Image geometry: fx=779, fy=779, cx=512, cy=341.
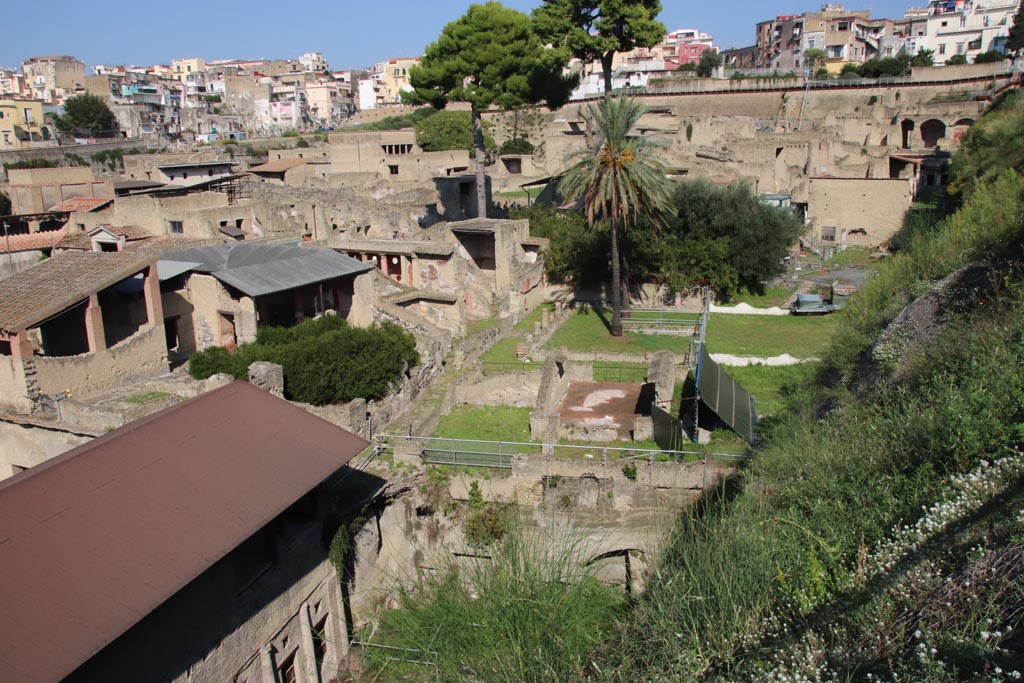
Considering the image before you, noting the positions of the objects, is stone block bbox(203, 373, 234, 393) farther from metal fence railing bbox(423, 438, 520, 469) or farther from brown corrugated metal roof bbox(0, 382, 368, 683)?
metal fence railing bbox(423, 438, 520, 469)

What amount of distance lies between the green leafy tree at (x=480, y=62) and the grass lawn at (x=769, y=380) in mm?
14815

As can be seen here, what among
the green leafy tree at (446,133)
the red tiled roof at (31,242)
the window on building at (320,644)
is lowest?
the window on building at (320,644)

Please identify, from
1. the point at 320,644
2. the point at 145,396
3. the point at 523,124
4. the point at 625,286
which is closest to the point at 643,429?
the point at 320,644

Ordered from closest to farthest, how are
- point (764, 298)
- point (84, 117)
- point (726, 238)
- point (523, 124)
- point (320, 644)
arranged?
point (320, 644) → point (726, 238) → point (764, 298) → point (523, 124) → point (84, 117)

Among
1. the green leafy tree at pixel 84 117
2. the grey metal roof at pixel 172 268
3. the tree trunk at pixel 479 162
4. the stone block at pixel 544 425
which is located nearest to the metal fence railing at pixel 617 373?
the stone block at pixel 544 425

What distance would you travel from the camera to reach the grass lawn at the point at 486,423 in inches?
621

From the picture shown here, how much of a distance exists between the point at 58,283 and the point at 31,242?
1448 centimetres

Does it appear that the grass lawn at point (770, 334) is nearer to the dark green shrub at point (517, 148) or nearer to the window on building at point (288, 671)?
the window on building at point (288, 671)

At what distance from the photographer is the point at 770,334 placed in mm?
21875

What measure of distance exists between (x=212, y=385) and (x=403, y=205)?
65.5 feet

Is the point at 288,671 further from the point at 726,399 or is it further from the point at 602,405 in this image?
the point at 602,405

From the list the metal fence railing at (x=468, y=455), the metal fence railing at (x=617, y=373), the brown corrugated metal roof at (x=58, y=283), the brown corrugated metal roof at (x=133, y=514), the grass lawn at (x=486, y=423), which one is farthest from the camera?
the metal fence railing at (x=617, y=373)

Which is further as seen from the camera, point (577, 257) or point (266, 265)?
point (577, 257)

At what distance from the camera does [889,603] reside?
6641 millimetres
